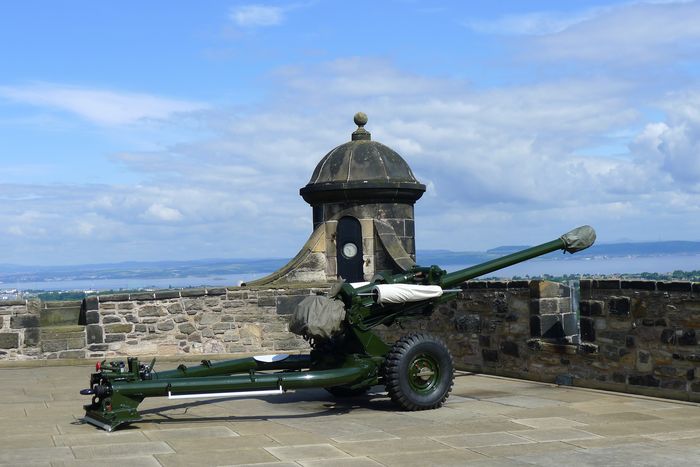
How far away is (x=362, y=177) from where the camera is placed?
575 inches

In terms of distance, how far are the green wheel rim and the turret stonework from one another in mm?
5953

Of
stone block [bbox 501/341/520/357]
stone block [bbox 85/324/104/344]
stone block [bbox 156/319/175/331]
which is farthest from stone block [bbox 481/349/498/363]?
stone block [bbox 85/324/104/344]

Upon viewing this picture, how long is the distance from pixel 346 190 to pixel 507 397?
597cm

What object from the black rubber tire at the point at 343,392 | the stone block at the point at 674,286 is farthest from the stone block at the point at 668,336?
the black rubber tire at the point at 343,392

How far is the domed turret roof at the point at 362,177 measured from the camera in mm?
14508

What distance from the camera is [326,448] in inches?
262

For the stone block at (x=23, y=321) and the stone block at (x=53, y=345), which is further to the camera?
the stone block at (x=53, y=345)

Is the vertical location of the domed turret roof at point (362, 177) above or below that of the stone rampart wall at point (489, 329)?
above

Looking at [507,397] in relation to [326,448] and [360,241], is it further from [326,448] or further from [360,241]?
[360,241]

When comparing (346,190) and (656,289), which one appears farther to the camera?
(346,190)

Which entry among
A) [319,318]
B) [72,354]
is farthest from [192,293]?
[319,318]

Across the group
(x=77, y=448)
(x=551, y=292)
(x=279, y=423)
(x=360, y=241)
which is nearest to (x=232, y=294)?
(x=360, y=241)

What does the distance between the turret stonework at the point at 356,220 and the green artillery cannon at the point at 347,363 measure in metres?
5.50

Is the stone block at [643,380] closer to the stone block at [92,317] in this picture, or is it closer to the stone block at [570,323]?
the stone block at [570,323]
